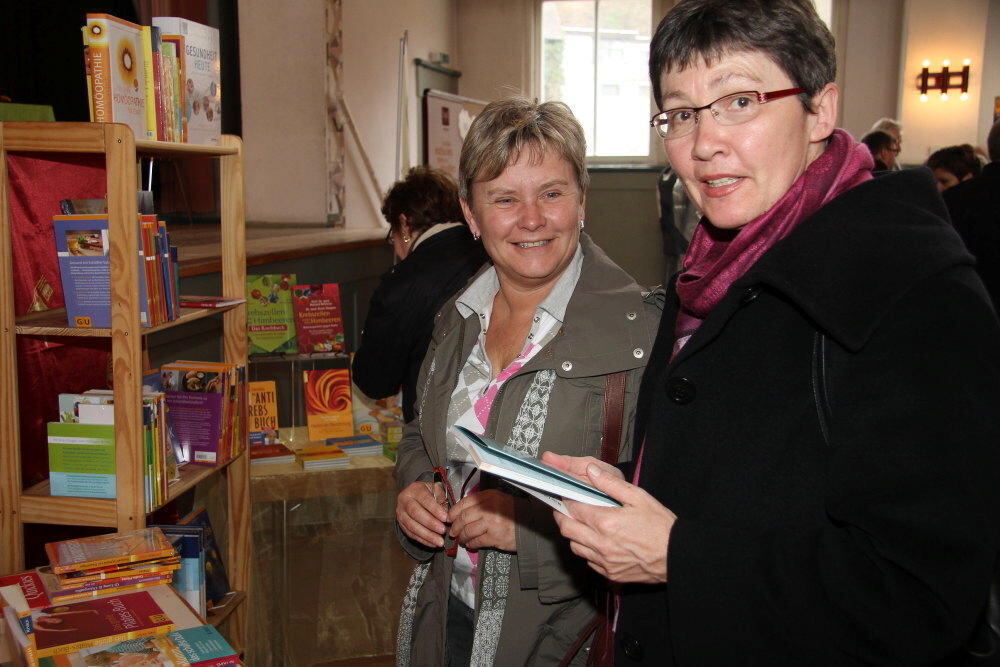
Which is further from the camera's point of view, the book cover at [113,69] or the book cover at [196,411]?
the book cover at [196,411]

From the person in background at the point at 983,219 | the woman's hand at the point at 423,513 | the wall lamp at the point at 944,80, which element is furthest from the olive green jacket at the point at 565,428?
the wall lamp at the point at 944,80

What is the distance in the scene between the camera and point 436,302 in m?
2.73

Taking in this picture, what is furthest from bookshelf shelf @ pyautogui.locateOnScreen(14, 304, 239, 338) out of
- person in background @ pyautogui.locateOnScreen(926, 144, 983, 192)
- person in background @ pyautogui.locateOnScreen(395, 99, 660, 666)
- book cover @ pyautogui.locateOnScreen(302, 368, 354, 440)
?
person in background @ pyautogui.locateOnScreen(926, 144, 983, 192)

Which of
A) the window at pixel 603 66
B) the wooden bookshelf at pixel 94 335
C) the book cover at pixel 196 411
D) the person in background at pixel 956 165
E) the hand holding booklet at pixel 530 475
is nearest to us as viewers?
the hand holding booklet at pixel 530 475

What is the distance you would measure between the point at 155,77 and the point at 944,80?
10.8 m

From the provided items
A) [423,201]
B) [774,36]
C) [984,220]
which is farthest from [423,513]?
[984,220]

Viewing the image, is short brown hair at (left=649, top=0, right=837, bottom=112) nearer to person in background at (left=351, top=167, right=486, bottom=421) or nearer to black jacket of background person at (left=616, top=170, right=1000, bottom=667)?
black jacket of background person at (left=616, top=170, right=1000, bottom=667)

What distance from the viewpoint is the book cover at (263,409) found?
317 centimetres

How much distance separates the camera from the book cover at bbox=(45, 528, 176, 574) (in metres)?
1.72

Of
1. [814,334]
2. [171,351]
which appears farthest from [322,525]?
[814,334]

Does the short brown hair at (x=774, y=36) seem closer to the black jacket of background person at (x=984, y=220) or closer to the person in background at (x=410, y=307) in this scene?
the person in background at (x=410, y=307)

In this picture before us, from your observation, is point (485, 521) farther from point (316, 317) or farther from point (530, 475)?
point (316, 317)

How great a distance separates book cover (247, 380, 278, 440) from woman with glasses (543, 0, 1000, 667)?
7.10ft

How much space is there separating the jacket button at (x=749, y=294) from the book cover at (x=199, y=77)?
5.36 ft
